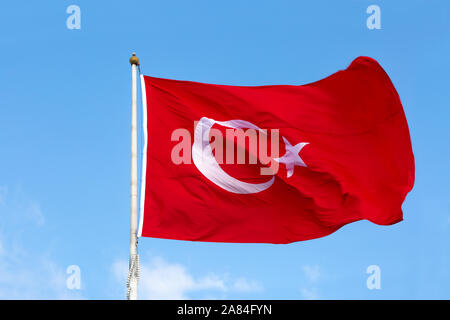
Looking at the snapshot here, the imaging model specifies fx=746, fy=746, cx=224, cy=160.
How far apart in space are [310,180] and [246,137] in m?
1.97

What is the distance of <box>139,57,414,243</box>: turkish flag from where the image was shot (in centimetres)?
1770

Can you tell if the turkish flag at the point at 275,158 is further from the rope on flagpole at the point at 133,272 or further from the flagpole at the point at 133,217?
the rope on flagpole at the point at 133,272

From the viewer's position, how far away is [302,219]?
18.6 m

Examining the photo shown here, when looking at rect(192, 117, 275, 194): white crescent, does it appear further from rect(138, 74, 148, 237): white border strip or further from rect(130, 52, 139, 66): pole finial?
rect(130, 52, 139, 66): pole finial

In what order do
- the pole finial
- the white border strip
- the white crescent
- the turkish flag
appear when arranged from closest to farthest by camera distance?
1. the white border strip
2. the pole finial
3. the turkish flag
4. the white crescent

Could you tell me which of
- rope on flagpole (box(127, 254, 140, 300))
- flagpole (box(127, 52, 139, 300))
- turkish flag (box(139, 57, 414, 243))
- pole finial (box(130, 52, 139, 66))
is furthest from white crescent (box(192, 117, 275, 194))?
rope on flagpole (box(127, 254, 140, 300))

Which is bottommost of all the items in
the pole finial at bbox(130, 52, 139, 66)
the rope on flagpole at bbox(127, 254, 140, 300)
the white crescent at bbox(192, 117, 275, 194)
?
the rope on flagpole at bbox(127, 254, 140, 300)

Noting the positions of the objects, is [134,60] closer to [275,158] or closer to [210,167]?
[210,167]

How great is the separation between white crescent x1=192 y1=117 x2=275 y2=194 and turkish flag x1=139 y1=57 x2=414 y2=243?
1.1 inches

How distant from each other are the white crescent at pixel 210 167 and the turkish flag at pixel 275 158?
3 cm
